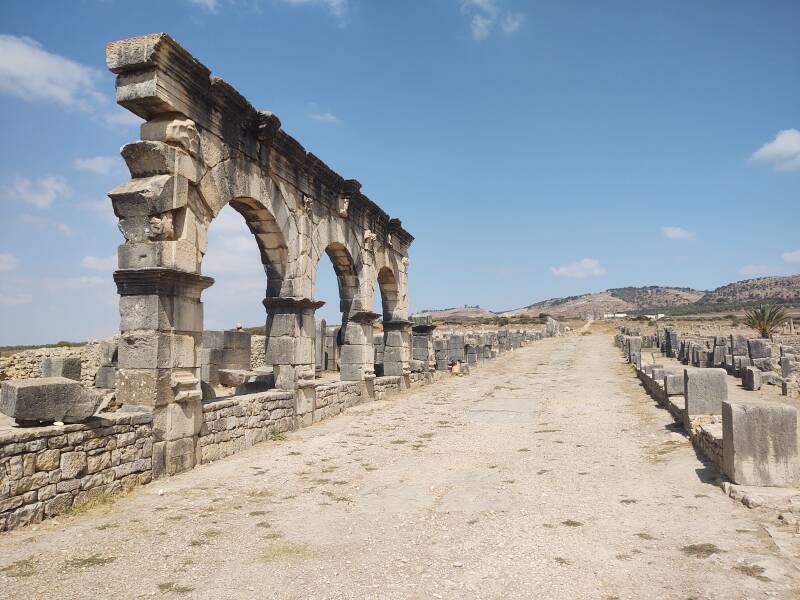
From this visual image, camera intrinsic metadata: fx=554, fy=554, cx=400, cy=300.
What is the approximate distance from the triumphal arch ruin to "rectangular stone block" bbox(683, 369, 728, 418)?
6441mm

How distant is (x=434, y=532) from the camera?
15.5 feet

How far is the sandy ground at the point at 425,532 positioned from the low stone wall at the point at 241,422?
1.05ft

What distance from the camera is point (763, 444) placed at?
5.40 meters

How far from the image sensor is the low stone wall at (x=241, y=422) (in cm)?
753

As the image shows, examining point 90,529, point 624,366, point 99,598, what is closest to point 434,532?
point 99,598

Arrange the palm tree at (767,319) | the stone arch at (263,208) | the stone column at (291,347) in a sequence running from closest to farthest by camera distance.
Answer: the stone arch at (263,208) < the stone column at (291,347) < the palm tree at (767,319)

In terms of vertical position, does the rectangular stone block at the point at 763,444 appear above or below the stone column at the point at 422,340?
below

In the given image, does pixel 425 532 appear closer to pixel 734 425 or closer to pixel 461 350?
pixel 734 425

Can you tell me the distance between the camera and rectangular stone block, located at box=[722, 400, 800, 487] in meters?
5.30

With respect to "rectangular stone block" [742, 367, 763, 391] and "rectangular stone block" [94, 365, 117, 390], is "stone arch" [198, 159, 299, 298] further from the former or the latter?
"rectangular stone block" [742, 367, 763, 391]

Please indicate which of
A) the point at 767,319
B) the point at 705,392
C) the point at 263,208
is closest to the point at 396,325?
the point at 263,208

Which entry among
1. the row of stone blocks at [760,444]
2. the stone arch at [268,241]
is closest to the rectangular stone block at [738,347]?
the row of stone blocks at [760,444]

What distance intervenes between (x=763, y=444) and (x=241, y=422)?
668 cm

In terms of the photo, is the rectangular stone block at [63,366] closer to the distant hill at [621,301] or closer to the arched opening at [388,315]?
the arched opening at [388,315]
